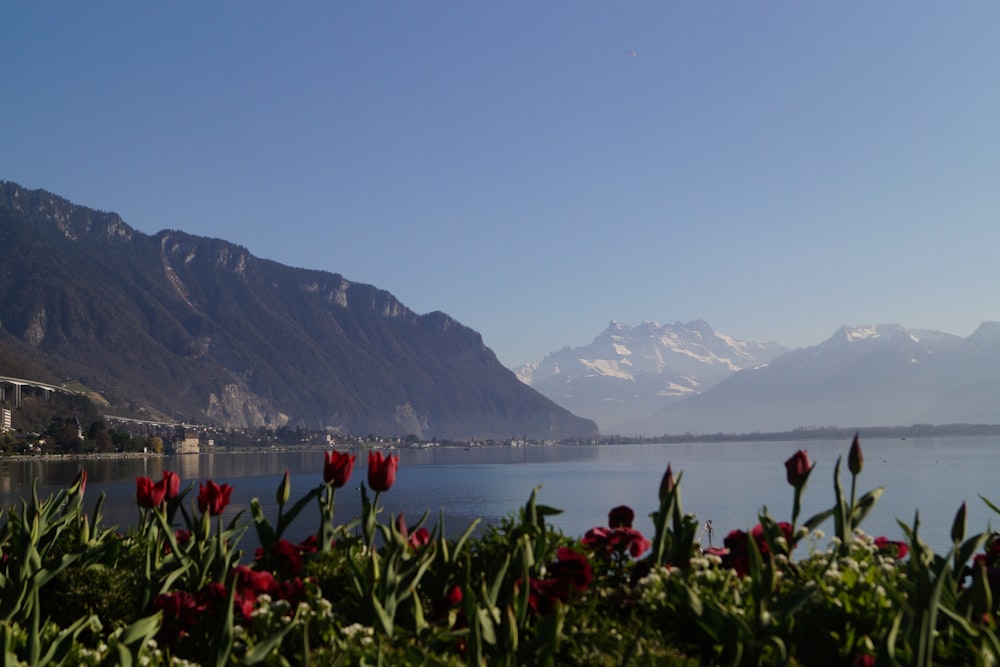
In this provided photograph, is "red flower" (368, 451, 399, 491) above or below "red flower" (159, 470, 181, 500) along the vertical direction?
above

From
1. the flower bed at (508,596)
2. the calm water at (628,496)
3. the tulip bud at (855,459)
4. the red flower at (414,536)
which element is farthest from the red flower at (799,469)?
the calm water at (628,496)

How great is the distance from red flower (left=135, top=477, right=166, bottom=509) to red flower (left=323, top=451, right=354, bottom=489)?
Answer: 3.61ft

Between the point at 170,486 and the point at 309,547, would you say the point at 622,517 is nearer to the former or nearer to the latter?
the point at 309,547

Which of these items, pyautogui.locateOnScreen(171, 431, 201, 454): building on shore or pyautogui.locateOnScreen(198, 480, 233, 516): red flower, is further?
pyautogui.locateOnScreen(171, 431, 201, 454): building on shore

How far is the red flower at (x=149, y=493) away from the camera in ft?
18.8

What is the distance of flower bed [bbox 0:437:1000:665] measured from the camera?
3453 millimetres

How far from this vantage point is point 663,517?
4.46 m

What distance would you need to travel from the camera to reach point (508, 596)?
156 inches

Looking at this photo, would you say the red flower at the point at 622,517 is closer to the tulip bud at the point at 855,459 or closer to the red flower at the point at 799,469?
the red flower at the point at 799,469

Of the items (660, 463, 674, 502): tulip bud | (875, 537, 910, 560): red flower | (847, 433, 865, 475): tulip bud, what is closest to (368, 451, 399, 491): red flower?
(660, 463, 674, 502): tulip bud

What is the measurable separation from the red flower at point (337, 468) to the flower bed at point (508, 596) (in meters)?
0.02

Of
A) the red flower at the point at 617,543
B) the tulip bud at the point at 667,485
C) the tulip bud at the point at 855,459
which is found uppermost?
the tulip bud at the point at 855,459

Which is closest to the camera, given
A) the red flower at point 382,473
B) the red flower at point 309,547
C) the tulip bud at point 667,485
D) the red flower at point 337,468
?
the tulip bud at point 667,485

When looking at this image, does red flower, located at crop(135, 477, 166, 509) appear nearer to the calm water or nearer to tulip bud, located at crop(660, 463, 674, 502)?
tulip bud, located at crop(660, 463, 674, 502)
